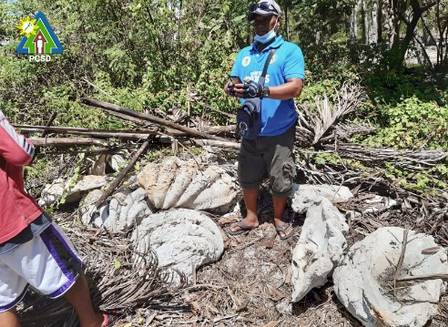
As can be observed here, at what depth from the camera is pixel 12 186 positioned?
2.24 metres

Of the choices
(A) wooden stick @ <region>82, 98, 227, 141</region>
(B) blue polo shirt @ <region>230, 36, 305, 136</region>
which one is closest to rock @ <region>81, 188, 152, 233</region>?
(A) wooden stick @ <region>82, 98, 227, 141</region>

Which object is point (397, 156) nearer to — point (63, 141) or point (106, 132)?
point (106, 132)

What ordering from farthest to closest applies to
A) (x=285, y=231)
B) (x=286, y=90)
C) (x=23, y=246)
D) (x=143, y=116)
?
1. (x=143, y=116)
2. (x=285, y=231)
3. (x=286, y=90)
4. (x=23, y=246)

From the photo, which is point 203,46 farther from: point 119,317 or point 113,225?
point 119,317

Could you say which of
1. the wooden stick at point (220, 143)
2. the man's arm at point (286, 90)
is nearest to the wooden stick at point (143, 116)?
the wooden stick at point (220, 143)

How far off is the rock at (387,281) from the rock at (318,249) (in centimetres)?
10

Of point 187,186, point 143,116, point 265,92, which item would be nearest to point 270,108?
point 265,92

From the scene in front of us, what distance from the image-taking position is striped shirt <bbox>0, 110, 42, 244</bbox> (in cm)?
214

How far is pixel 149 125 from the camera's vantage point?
4234 mm

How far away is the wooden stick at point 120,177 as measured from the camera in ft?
12.1

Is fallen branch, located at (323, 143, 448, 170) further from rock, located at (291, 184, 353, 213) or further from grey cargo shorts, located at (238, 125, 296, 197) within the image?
grey cargo shorts, located at (238, 125, 296, 197)

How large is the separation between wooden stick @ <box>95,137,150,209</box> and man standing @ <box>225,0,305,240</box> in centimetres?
96

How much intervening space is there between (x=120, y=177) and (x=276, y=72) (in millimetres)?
1618

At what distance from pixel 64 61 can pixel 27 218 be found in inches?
200
